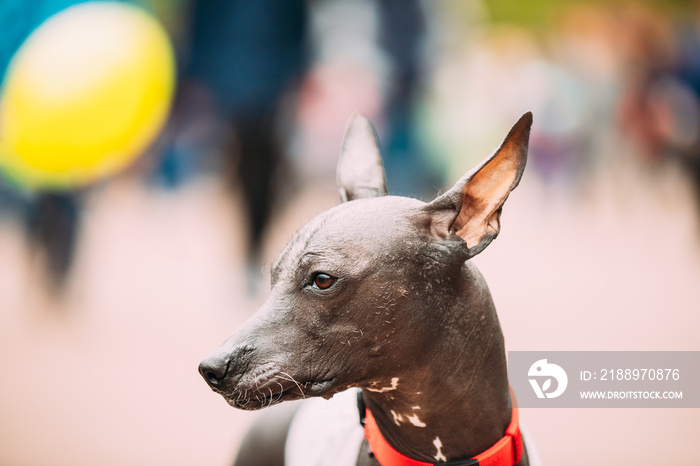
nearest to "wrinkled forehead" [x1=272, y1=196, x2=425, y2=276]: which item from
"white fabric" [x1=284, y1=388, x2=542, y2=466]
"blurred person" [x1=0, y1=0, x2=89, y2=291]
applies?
"white fabric" [x1=284, y1=388, x2=542, y2=466]

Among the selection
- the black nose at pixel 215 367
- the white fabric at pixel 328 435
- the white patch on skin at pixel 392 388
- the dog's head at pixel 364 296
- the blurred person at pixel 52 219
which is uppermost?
the blurred person at pixel 52 219

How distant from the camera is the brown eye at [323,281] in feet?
3.91

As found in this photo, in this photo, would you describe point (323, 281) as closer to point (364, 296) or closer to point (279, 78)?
point (364, 296)

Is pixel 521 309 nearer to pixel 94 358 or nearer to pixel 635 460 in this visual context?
pixel 635 460

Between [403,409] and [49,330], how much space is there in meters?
3.15

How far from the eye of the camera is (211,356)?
117 cm

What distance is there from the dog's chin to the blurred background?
8.00 feet

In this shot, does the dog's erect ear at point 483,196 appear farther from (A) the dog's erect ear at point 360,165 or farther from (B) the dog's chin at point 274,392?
(B) the dog's chin at point 274,392

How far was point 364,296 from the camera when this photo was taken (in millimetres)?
1192

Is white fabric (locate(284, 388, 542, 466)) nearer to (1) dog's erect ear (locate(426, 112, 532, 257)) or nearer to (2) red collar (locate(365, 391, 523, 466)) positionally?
(2) red collar (locate(365, 391, 523, 466))

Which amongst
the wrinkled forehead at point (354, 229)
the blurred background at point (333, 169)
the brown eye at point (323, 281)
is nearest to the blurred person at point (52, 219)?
the blurred background at point (333, 169)

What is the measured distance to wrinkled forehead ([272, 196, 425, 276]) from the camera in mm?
1215

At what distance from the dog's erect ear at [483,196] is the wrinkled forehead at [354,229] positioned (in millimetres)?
65

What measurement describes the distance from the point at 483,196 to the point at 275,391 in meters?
0.54
